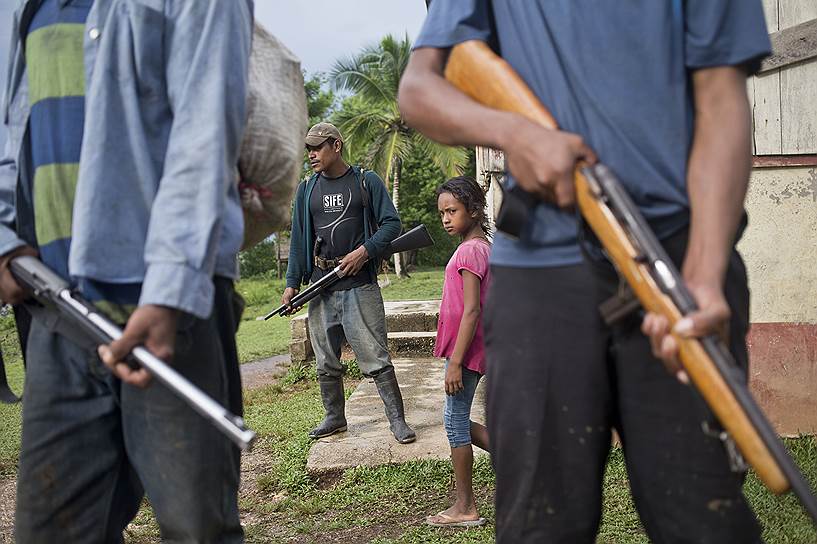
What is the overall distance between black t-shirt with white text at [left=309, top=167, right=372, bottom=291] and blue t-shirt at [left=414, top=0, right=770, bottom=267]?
4.40 m

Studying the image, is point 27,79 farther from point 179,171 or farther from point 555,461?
point 555,461

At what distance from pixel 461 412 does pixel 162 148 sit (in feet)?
9.11

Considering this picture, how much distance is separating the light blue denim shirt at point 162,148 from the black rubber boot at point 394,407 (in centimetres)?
393

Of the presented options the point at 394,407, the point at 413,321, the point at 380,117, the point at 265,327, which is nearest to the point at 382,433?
the point at 394,407

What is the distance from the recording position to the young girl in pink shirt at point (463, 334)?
4.46 meters

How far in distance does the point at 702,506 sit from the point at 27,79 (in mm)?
1776

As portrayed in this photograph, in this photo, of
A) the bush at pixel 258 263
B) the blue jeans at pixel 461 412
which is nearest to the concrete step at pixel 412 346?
the blue jeans at pixel 461 412

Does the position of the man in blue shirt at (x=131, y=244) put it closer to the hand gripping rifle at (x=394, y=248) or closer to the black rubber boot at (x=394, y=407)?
the black rubber boot at (x=394, y=407)

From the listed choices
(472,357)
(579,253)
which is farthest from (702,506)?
(472,357)

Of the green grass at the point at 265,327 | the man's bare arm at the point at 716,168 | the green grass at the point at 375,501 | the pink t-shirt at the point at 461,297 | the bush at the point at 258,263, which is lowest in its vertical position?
the bush at the point at 258,263

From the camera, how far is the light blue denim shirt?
190cm

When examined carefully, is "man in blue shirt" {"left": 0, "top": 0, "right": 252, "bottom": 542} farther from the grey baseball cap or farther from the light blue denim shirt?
the grey baseball cap

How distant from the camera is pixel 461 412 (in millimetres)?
4555

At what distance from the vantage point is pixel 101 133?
199 centimetres
